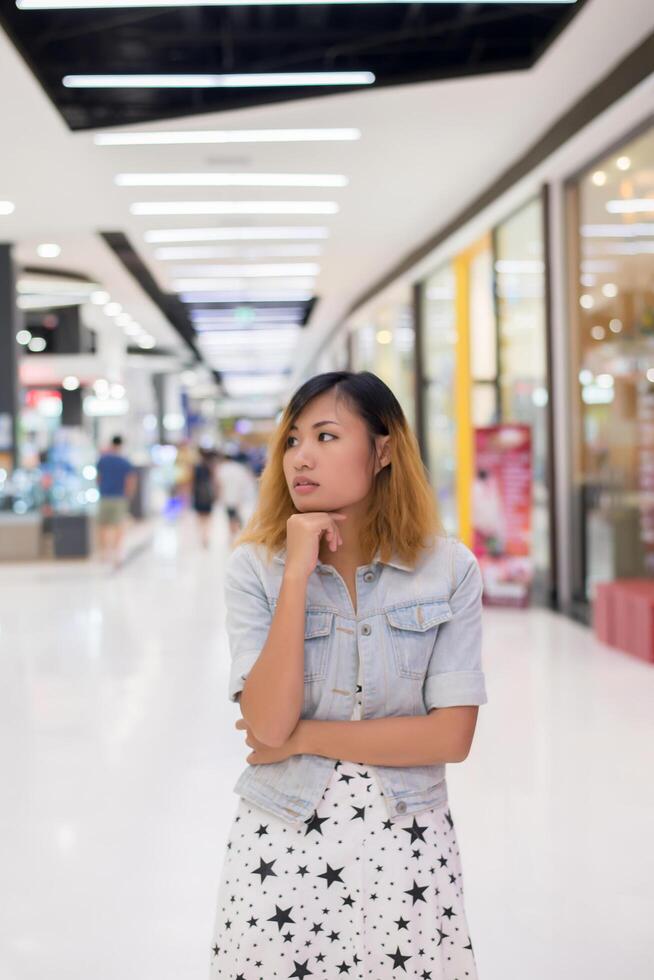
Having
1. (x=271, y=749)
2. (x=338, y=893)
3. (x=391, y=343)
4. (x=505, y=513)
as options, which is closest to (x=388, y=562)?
(x=271, y=749)

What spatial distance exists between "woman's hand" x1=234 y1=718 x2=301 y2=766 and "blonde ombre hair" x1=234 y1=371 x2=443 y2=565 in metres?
0.27

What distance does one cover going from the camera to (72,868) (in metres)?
3.47

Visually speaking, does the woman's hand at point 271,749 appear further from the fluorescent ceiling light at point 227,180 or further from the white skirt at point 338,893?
the fluorescent ceiling light at point 227,180

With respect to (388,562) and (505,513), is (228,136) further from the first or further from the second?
(388,562)

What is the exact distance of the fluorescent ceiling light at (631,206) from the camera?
7422 mm

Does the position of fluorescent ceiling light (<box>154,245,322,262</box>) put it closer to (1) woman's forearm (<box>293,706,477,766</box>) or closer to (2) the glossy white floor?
(2) the glossy white floor

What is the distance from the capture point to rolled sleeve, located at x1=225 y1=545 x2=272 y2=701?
5.25ft

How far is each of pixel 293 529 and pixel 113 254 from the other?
42.5 feet

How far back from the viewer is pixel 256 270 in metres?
15.1

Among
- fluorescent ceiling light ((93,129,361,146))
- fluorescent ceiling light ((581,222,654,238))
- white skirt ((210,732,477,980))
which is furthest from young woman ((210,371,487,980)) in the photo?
fluorescent ceiling light ((93,129,361,146))

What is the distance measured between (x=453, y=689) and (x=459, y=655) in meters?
0.05

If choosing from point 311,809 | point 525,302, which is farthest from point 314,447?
point 525,302

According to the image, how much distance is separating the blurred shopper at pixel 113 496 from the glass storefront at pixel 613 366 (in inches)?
236

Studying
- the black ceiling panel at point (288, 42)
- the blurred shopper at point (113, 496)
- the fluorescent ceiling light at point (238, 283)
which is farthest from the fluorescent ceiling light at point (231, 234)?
the black ceiling panel at point (288, 42)
